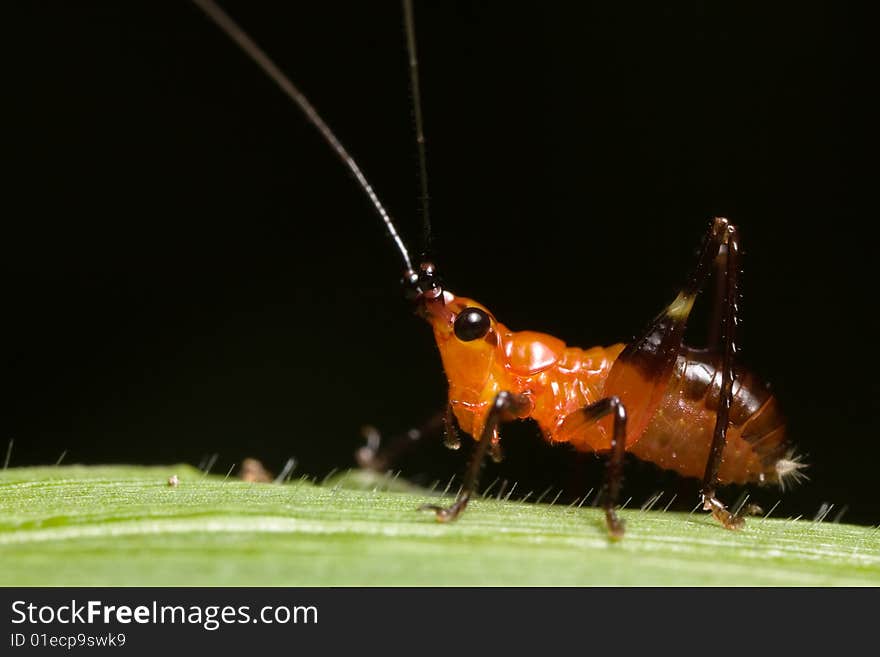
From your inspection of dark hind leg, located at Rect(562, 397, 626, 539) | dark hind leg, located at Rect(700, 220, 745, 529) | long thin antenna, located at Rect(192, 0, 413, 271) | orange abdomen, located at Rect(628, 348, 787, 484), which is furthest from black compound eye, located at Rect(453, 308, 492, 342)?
dark hind leg, located at Rect(700, 220, 745, 529)

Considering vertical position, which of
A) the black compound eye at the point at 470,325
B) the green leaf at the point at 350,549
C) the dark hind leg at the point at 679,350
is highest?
the dark hind leg at the point at 679,350

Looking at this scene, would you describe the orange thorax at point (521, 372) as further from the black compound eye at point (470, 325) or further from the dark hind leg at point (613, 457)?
→ the dark hind leg at point (613, 457)

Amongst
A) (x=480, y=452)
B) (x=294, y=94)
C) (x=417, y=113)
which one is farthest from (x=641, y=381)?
(x=294, y=94)

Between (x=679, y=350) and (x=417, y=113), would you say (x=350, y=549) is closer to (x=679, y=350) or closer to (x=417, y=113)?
(x=417, y=113)

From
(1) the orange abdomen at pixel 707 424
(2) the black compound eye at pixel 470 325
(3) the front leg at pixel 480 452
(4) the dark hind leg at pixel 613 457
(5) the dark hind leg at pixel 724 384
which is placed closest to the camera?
(4) the dark hind leg at pixel 613 457

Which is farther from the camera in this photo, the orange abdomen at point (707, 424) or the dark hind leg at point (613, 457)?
the orange abdomen at point (707, 424)

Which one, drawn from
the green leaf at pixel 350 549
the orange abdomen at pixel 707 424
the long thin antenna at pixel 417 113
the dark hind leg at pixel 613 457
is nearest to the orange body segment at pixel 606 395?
the orange abdomen at pixel 707 424

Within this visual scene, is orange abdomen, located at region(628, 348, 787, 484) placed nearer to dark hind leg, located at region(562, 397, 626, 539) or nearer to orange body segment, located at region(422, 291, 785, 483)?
orange body segment, located at region(422, 291, 785, 483)
